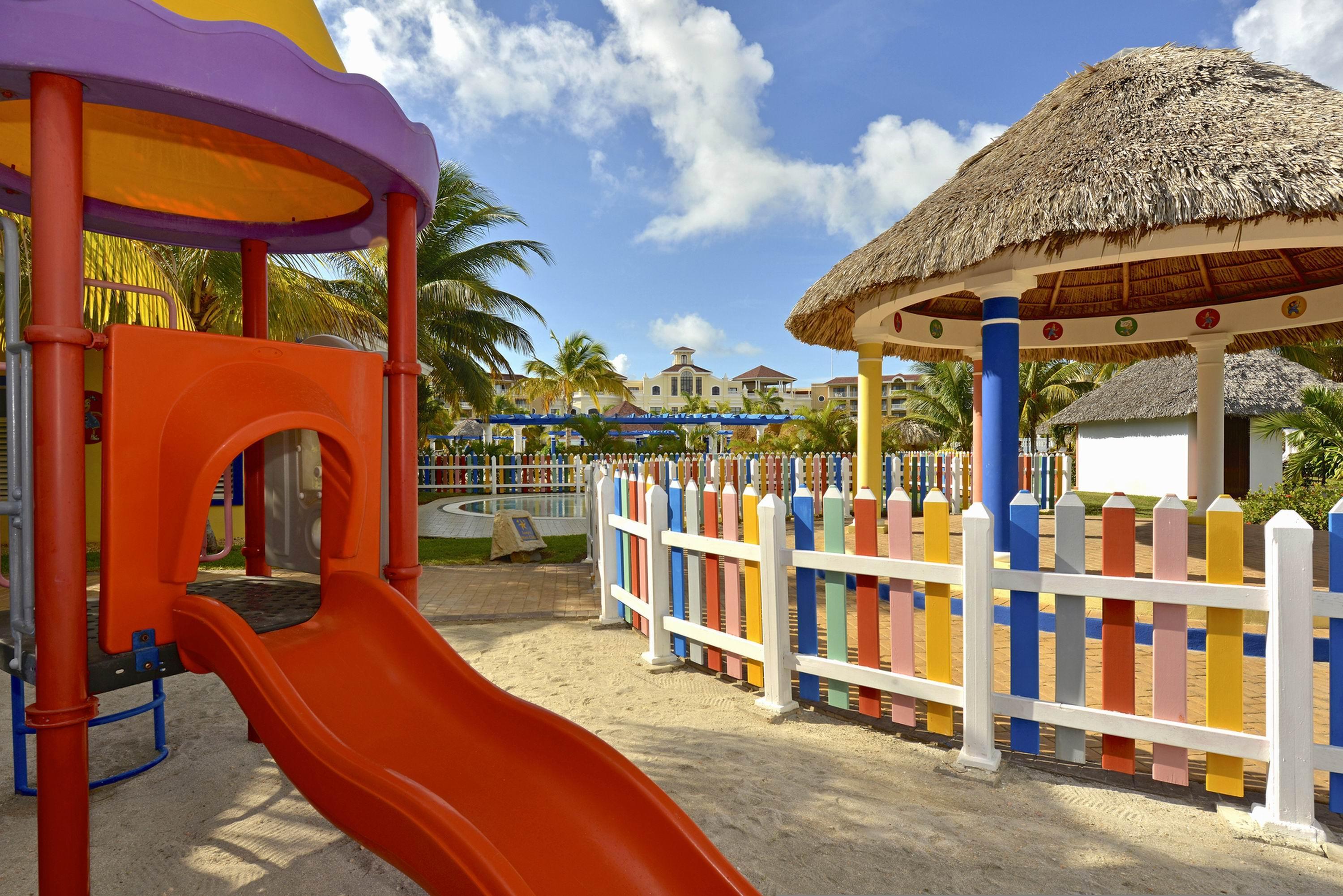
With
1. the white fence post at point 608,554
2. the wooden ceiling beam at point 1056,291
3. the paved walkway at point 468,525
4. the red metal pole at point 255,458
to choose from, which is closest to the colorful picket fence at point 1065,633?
the white fence post at point 608,554

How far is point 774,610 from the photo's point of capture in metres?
3.88

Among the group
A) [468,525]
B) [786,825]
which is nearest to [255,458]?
[786,825]

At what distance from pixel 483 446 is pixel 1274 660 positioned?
23.8 meters

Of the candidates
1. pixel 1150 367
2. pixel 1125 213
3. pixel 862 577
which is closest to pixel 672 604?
pixel 862 577

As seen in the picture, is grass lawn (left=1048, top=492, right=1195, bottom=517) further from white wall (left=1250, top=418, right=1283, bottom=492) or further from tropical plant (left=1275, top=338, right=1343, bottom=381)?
tropical plant (left=1275, top=338, right=1343, bottom=381)

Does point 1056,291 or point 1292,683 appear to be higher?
point 1056,291

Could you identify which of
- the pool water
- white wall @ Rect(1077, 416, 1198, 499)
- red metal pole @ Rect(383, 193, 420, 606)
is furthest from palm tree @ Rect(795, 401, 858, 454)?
red metal pole @ Rect(383, 193, 420, 606)

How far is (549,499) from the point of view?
20109mm

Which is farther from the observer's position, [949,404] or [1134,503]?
[949,404]

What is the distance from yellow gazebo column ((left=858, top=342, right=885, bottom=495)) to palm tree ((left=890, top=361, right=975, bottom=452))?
55.7 ft

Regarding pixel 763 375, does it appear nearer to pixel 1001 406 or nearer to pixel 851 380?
pixel 851 380

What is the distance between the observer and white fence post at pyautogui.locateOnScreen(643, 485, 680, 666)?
4.76 m

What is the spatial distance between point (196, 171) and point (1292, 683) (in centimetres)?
555

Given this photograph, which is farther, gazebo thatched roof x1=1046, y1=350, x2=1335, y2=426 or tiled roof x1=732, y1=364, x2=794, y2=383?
tiled roof x1=732, y1=364, x2=794, y2=383
